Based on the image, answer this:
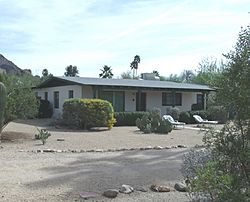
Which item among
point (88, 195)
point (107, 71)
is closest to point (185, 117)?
point (88, 195)

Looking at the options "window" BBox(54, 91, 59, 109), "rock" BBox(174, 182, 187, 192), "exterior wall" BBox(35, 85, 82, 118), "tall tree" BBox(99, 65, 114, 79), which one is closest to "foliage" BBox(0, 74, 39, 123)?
"exterior wall" BBox(35, 85, 82, 118)

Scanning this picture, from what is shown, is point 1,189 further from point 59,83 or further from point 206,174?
point 59,83

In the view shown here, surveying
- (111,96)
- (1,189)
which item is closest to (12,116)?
(1,189)

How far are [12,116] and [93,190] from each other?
11314mm

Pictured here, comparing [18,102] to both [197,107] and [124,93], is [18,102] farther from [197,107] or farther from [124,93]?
[197,107]

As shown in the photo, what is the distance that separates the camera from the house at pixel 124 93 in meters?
30.1

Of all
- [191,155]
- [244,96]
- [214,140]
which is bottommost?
[191,155]

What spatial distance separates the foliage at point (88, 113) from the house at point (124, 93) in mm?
4570

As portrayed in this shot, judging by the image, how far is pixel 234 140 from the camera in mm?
4641

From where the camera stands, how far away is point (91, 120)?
23094 millimetres

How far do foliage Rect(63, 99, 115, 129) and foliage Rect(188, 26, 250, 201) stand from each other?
60.6ft

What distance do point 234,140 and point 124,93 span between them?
2787 centimetres

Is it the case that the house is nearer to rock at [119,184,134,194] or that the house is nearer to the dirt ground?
the dirt ground

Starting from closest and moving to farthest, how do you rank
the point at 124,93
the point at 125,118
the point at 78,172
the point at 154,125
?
the point at 78,172, the point at 154,125, the point at 125,118, the point at 124,93
